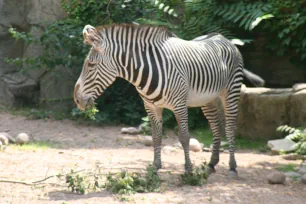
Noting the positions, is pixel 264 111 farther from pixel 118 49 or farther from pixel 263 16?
pixel 118 49

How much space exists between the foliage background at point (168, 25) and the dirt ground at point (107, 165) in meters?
1.14

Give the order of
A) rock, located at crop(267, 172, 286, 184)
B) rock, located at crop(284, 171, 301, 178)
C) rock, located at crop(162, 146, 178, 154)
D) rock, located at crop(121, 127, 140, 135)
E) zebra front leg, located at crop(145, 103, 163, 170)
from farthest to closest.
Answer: rock, located at crop(121, 127, 140, 135)
rock, located at crop(162, 146, 178, 154)
rock, located at crop(284, 171, 301, 178)
zebra front leg, located at crop(145, 103, 163, 170)
rock, located at crop(267, 172, 286, 184)

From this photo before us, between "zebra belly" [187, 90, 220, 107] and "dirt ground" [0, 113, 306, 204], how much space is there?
114cm

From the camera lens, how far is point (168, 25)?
11914mm

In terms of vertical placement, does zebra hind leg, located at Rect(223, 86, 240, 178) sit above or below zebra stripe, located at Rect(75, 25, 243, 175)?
below

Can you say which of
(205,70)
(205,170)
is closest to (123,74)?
(205,70)

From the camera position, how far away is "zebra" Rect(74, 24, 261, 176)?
6.77 meters

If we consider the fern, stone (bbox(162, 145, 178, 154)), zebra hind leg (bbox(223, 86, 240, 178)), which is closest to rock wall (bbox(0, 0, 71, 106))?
the fern

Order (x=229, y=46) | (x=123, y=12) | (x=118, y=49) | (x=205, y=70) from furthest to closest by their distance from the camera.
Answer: (x=123, y=12) → (x=229, y=46) → (x=205, y=70) → (x=118, y=49)

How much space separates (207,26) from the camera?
12148mm

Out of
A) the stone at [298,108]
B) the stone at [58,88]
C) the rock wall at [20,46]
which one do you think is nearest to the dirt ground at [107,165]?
the stone at [298,108]

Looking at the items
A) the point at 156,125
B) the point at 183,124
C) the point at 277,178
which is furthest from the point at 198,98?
the point at 277,178

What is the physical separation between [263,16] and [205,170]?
17.3ft

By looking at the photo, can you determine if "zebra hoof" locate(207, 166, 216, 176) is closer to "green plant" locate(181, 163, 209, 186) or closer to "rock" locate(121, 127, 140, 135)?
"green plant" locate(181, 163, 209, 186)
